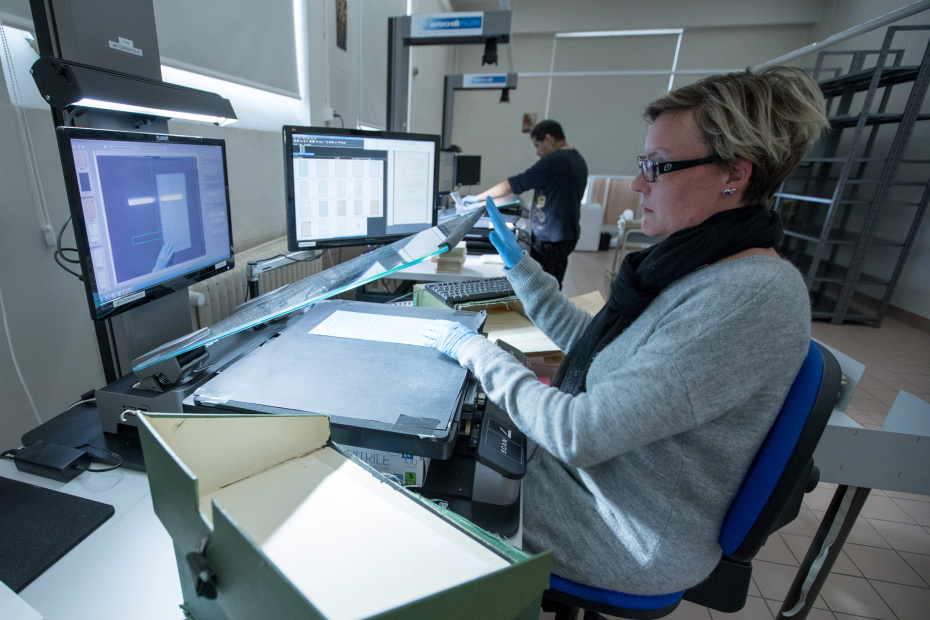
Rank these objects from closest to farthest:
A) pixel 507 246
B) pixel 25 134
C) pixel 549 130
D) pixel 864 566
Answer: pixel 25 134 < pixel 507 246 < pixel 864 566 < pixel 549 130

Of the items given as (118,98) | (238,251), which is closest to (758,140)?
(118,98)

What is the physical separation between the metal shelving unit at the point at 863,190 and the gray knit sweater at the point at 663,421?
387cm

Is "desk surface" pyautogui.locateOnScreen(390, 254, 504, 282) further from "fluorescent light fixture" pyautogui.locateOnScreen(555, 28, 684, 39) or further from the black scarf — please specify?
"fluorescent light fixture" pyautogui.locateOnScreen(555, 28, 684, 39)

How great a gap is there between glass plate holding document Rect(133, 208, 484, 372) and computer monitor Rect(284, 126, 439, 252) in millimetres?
599

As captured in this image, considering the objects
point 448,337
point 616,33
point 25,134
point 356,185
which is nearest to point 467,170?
point 356,185

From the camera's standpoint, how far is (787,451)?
2.11 ft

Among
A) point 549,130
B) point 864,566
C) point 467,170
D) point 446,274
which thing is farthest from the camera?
point 467,170

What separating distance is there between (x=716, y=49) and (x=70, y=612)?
797 cm

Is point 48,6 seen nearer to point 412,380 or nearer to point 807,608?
point 412,380

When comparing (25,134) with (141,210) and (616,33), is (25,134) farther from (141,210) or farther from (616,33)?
(616,33)

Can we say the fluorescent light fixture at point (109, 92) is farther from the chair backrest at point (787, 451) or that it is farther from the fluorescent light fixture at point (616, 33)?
the fluorescent light fixture at point (616, 33)

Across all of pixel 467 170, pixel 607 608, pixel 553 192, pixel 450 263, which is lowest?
pixel 607 608

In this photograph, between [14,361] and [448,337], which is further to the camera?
[14,361]

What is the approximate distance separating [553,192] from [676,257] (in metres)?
2.30
